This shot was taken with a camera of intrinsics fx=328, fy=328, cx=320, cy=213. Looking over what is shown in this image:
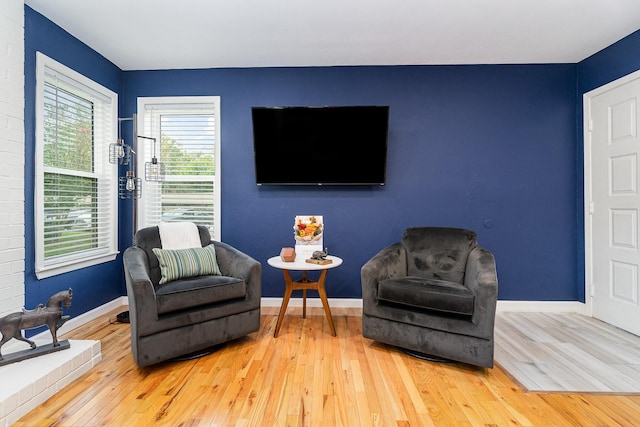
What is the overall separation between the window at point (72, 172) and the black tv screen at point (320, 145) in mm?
1560

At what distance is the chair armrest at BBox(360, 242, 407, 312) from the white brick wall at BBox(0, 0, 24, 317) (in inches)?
100

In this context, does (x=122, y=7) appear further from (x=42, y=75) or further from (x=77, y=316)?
(x=77, y=316)

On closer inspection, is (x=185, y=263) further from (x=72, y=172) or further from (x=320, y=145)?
(x=320, y=145)

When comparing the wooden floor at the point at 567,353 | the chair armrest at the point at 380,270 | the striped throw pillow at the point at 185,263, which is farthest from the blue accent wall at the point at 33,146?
the wooden floor at the point at 567,353

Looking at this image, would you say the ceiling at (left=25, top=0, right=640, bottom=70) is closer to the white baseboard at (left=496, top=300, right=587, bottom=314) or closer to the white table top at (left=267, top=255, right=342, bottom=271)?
the white table top at (left=267, top=255, right=342, bottom=271)

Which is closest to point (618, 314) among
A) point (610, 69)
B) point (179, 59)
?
point (610, 69)

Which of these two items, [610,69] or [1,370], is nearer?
[1,370]

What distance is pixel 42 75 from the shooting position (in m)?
2.61

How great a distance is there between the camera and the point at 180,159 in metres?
3.70

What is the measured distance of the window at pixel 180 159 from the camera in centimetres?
369

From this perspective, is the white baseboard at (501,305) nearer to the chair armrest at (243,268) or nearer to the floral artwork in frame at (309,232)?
the floral artwork in frame at (309,232)

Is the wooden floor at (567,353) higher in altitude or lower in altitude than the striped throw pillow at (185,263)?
lower

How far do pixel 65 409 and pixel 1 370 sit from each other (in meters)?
0.47

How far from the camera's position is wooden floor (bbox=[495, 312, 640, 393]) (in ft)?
6.82
